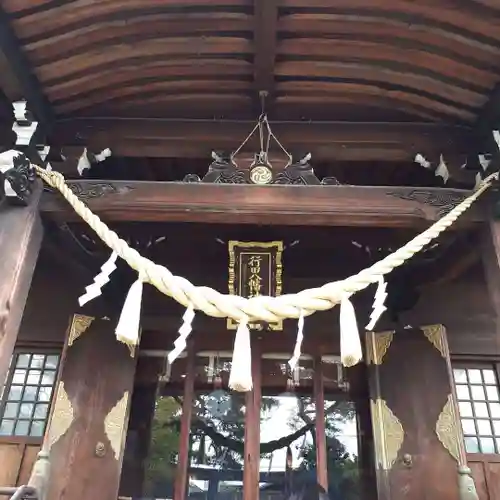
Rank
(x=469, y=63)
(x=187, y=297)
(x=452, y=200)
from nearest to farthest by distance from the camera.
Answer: (x=187, y=297), (x=469, y=63), (x=452, y=200)

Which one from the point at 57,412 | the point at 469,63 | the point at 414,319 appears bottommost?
the point at 57,412

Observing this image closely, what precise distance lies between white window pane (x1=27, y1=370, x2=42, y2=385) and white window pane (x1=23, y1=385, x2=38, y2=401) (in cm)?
5

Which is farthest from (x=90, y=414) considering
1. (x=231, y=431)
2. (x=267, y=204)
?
→ (x=267, y=204)

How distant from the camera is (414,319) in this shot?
5.62 m

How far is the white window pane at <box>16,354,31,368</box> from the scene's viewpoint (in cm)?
555

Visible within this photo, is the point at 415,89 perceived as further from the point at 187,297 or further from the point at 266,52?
the point at 187,297

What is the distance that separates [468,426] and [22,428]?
4.67m

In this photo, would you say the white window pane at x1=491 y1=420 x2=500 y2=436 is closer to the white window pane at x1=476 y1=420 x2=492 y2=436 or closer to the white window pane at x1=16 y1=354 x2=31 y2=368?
the white window pane at x1=476 y1=420 x2=492 y2=436

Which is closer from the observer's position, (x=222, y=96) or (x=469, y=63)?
(x=469, y=63)

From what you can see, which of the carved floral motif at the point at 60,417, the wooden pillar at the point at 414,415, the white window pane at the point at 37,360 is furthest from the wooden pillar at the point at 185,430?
the wooden pillar at the point at 414,415

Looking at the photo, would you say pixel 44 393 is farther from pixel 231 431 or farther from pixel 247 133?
pixel 247 133

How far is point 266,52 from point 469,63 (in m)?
1.43

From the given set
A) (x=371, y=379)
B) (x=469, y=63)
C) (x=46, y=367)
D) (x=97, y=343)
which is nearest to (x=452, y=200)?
(x=469, y=63)

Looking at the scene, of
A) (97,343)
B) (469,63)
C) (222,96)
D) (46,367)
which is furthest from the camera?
(46,367)
